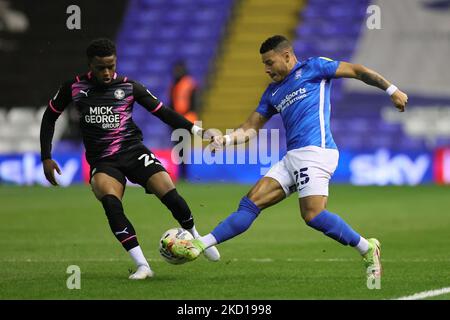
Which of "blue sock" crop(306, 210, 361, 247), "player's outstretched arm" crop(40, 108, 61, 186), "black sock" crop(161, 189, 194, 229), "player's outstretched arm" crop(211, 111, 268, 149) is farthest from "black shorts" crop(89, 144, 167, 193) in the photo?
"blue sock" crop(306, 210, 361, 247)

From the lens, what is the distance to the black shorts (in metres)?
8.68

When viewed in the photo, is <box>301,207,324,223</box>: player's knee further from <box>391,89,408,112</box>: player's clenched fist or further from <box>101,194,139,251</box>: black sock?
<box>101,194,139,251</box>: black sock

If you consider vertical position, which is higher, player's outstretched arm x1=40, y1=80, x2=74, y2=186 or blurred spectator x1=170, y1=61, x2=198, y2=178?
player's outstretched arm x1=40, y1=80, x2=74, y2=186

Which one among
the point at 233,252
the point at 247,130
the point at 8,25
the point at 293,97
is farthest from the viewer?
the point at 8,25

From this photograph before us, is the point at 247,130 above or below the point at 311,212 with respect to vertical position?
above

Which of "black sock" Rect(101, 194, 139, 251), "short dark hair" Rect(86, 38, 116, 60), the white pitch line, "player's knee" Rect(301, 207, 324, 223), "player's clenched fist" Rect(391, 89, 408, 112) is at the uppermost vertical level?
"short dark hair" Rect(86, 38, 116, 60)

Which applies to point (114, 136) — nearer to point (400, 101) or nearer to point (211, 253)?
point (211, 253)

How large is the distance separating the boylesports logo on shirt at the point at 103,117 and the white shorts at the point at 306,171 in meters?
1.44

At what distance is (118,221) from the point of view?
27.7 ft

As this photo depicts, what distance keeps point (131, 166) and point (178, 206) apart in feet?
1.78

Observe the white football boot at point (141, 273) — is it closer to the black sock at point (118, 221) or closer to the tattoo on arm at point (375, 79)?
the black sock at point (118, 221)

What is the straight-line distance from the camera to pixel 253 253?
10.6 meters

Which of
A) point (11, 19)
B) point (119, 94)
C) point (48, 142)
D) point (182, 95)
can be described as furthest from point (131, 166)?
point (11, 19)
